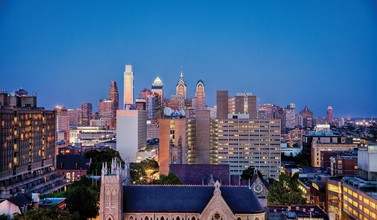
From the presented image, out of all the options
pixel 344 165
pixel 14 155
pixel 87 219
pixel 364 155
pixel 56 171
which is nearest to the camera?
pixel 87 219

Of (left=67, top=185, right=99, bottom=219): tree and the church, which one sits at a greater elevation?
the church

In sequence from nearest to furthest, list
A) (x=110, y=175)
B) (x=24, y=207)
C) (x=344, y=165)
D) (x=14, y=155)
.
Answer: (x=110, y=175) → (x=24, y=207) → (x=14, y=155) → (x=344, y=165)

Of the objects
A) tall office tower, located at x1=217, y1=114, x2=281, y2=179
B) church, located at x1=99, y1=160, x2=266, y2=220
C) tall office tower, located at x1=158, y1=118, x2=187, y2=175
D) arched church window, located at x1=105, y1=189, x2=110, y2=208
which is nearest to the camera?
church, located at x1=99, y1=160, x2=266, y2=220

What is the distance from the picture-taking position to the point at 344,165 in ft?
449

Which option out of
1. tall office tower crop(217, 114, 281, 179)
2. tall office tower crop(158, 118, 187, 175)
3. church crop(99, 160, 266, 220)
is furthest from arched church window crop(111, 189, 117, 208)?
tall office tower crop(217, 114, 281, 179)

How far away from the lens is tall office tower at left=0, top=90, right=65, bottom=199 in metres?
122

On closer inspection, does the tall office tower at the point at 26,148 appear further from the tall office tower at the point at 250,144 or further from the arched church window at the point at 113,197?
the tall office tower at the point at 250,144

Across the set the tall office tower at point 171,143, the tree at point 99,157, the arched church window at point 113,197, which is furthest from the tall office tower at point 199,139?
the arched church window at point 113,197

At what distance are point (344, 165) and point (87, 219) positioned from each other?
77.0m

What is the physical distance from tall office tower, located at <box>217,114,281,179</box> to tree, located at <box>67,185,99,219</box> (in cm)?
9601

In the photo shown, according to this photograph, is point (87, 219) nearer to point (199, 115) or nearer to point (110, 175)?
point (110, 175)

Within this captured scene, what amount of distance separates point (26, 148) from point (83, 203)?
51980 mm

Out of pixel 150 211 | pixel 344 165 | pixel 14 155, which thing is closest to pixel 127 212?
pixel 150 211

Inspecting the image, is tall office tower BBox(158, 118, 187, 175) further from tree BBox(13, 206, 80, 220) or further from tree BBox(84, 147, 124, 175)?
tree BBox(13, 206, 80, 220)
